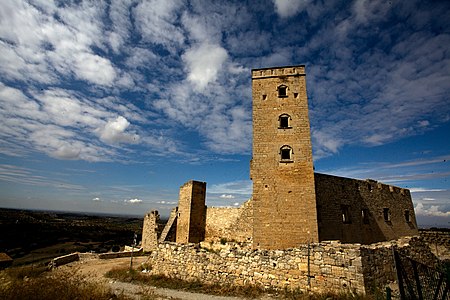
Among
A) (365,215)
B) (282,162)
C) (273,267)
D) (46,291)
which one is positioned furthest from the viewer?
(365,215)

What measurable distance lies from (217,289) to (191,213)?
906 centimetres

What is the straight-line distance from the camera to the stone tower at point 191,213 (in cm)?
1928

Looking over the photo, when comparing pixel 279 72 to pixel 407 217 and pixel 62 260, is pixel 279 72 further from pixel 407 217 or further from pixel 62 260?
pixel 62 260

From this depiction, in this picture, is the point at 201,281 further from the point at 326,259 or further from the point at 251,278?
the point at 326,259

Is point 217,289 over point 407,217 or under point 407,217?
under

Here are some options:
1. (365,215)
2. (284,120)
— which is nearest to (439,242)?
(365,215)

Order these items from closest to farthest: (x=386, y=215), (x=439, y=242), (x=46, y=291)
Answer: (x=46, y=291)
(x=386, y=215)
(x=439, y=242)

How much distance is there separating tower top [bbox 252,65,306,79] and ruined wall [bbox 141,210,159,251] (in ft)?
51.9

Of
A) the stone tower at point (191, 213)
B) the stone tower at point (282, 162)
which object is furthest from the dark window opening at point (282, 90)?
the stone tower at point (191, 213)

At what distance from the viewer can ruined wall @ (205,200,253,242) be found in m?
18.2

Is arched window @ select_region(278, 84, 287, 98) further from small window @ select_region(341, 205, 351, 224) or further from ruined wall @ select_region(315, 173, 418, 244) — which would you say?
small window @ select_region(341, 205, 351, 224)

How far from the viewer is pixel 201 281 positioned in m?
11.6

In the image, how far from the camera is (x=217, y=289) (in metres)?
10.7

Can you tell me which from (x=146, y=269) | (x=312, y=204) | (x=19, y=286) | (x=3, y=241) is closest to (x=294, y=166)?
(x=312, y=204)
